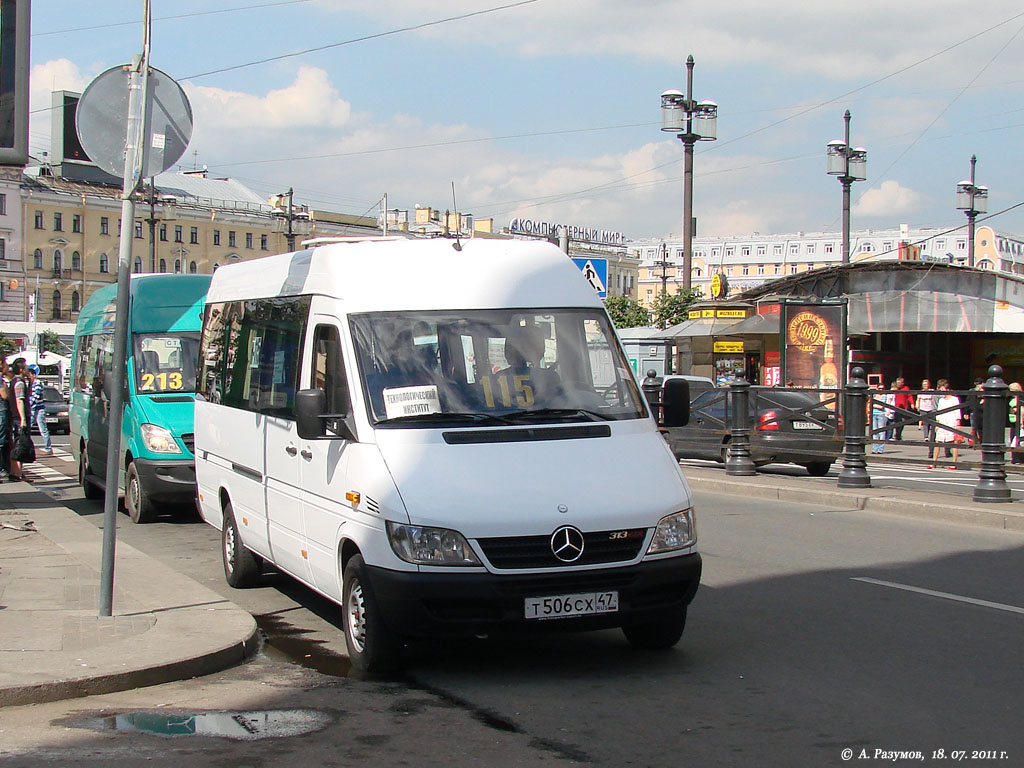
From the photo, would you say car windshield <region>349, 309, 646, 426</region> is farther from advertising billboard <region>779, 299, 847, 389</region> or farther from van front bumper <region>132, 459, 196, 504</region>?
advertising billboard <region>779, 299, 847, 389</region>

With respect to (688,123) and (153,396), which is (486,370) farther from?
(688,123)

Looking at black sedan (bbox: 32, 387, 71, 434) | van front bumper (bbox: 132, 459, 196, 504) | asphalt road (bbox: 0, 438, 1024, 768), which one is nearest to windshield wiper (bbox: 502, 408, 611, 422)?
asphalt road (bbox: 0, 438, 1024, 768)

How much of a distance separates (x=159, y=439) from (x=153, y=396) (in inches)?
23.3

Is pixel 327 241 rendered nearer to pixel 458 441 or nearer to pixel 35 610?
pixel 458 441

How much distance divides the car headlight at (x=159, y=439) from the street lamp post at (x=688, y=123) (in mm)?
20303

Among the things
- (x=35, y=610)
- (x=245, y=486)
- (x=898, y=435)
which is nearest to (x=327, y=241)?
(x=245, y=486)

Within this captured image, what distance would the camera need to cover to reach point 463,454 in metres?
6.34

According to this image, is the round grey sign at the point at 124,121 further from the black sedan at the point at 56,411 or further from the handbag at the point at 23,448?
the black sedan at the point at 56,411

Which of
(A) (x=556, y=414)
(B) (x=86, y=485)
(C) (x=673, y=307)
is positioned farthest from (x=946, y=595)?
(C) (x=673, y=307)

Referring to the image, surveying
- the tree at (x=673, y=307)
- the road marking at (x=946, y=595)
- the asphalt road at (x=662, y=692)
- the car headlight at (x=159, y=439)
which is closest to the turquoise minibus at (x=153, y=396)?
the car headlight at (x=159, y=439)

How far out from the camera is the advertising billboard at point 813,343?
2494 cm

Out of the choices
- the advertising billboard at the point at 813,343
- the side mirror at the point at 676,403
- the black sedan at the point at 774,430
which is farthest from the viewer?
the advertising billboard at the point at 813,343

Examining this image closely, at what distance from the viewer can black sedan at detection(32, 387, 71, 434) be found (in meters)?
36.3

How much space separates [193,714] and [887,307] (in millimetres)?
32749
